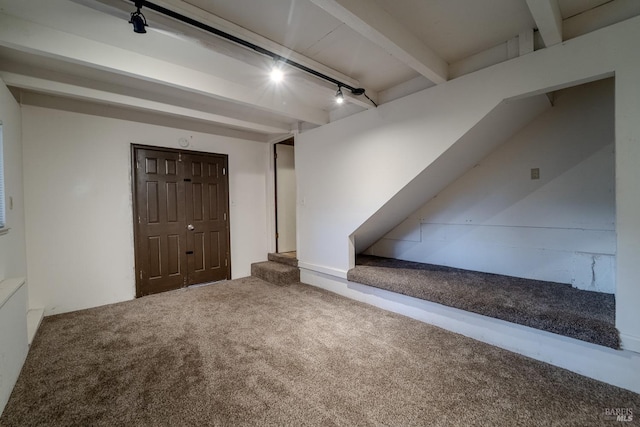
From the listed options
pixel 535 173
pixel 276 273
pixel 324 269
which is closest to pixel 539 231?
pixel 535 173

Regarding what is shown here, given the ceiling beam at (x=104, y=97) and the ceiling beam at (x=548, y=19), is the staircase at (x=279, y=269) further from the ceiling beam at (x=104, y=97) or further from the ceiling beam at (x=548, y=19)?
the ceiling beam at (x=548, y=19)

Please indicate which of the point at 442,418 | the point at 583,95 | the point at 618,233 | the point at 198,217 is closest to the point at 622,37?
the point at 583,95

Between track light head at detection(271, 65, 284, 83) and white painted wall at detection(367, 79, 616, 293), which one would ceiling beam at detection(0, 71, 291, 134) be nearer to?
track light head at detection(271, 65, 284, 83)

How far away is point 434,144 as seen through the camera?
251cm

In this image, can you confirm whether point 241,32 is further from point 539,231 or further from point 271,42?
point 539,231

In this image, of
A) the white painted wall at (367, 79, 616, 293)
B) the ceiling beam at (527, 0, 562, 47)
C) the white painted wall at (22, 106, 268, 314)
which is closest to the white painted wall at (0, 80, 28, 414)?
the white painted wall at (22, 106, 268, 314)

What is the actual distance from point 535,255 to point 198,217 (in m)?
4.36

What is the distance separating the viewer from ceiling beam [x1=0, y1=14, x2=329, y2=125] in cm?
190

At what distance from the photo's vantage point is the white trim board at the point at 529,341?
171 cm

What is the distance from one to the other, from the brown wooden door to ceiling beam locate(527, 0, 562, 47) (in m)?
3.91

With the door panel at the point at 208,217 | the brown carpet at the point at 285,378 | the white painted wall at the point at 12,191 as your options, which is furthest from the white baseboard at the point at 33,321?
the door panel at the point at 208,217

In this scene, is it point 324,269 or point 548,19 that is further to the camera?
point 324,269

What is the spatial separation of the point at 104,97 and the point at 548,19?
3.96 m

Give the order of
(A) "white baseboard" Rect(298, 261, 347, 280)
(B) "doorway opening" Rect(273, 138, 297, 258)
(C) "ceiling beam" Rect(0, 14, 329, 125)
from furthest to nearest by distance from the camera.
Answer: (B) "doorway opening" Rect(273, 138, 297, 258) → (A) "white baseboard" Rect(298, 261, 347, 280) → (C) "ceiling beam" Rect(0, 14, 329, 125)
